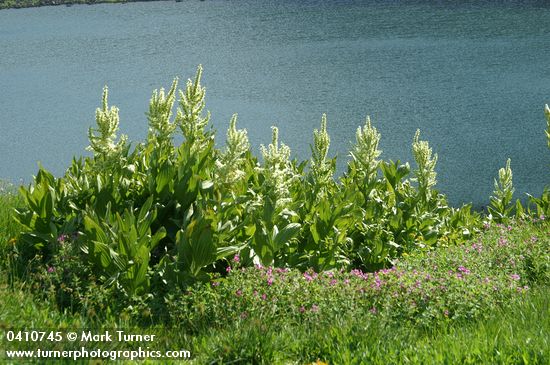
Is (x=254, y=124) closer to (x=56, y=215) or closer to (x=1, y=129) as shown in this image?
(x=1, y=129)

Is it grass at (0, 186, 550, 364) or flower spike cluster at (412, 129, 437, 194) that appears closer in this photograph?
grass at (0, 186, 550, 364)

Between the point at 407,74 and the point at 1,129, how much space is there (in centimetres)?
1237

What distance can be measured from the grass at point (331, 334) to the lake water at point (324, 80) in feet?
23.9

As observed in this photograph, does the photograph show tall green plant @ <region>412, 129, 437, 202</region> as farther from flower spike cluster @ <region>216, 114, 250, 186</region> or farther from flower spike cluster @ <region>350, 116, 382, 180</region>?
flower spike cluster @ <region>216, 114, 250, 186</region>

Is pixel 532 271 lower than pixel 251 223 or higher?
lower

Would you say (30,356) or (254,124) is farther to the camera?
(254,124)

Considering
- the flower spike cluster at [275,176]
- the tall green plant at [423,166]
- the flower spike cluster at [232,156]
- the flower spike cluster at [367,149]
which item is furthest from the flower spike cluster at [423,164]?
the flower spike cluster at [232,156]

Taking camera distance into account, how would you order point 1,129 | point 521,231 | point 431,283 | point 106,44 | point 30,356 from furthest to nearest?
point 106,44
point 1,129
point 521,231
point 431,283
point 30,356

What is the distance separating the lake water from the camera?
15.9 metres

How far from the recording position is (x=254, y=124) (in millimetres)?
17844

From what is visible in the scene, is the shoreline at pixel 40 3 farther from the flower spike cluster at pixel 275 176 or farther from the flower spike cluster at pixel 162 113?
the flower spike cluster at pixel 275 176

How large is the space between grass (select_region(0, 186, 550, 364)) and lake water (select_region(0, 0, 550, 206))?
727cm

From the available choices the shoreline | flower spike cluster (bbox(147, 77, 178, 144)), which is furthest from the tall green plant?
the shoreline

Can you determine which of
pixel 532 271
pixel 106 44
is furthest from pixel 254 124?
pixel 106 44
